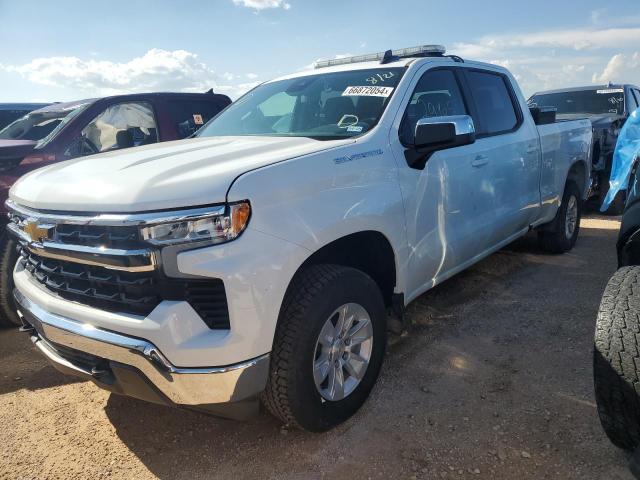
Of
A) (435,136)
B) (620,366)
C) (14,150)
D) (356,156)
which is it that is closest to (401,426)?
(620,366)

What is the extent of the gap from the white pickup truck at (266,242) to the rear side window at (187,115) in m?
2.26

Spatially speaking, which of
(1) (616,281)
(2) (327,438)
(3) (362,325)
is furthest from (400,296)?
(1) (616,281)

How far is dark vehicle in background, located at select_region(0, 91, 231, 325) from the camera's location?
4.12 m

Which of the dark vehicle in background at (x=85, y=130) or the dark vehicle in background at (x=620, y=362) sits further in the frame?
the dark vehicle in background at (x=85, y=130)

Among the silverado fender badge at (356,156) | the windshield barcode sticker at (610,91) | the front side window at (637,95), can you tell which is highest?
the windshield barcode sticker at (610,91)

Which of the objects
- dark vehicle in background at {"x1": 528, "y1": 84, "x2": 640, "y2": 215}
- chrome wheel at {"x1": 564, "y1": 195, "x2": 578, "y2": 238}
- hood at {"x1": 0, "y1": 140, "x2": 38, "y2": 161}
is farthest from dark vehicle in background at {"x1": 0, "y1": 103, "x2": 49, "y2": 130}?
dark vehicle in background at {"x1": 528, "y1": 84, "x2": 640, "y2": 215}

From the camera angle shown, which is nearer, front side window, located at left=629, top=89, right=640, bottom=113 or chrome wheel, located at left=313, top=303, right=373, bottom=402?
chrome wheel, located at left=313, top=303, right=373, bottom=402

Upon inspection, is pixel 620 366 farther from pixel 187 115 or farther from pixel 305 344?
pixel 187 115

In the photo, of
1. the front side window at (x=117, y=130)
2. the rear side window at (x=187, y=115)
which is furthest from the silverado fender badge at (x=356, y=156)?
the rear side window at (x=187, y=115)

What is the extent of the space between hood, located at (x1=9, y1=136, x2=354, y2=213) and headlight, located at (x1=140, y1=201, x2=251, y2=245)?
6 cm

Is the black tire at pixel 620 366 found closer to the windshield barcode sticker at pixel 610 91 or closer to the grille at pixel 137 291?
the grille at pixel 137 291

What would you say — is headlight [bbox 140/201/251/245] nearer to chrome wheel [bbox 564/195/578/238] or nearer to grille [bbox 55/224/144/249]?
grille [bbox 55/224/144/249]

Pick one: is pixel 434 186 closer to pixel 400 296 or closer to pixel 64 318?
pixel 400 296

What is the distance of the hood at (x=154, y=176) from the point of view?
1.99 metres
